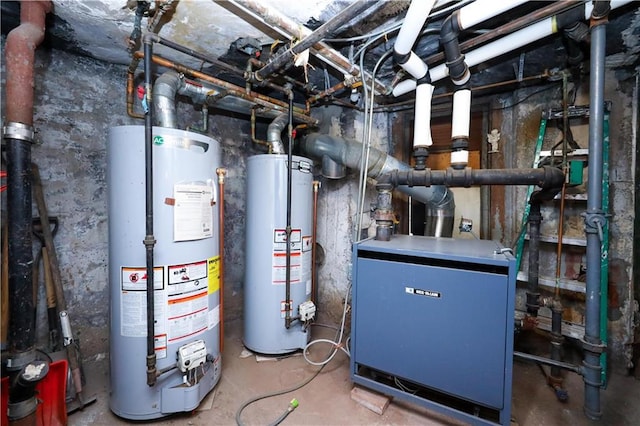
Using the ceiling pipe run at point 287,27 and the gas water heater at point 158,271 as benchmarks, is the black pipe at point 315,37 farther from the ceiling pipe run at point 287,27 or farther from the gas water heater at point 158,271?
the gas water heater at point 158,271

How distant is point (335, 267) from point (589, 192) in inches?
65.8

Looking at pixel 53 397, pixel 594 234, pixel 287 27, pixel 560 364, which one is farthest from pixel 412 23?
pixel 53 397

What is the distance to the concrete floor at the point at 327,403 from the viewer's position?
50.4 inches

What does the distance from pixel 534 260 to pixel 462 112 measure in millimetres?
994

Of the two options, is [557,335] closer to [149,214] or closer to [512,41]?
[512,41]

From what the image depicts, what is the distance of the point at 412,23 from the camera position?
1.11 m

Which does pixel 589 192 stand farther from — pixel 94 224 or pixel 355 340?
pixel 94 224

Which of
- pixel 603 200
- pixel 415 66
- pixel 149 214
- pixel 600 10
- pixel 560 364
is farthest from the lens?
pixel 603 200

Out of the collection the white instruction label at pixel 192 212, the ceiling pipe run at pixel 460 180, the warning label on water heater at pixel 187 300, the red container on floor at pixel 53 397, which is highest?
the ceiling pipe run at pixel 460 180

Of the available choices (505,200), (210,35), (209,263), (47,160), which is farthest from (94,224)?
(505,200)

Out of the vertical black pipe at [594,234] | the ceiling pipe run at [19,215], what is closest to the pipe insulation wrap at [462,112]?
the vertical black pipe at [594,234]

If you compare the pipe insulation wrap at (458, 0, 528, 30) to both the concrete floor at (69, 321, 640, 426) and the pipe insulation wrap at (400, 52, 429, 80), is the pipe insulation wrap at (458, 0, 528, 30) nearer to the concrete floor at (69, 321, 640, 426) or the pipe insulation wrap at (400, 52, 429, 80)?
the pipe insulation wrap at (400, 52, 429, 80)

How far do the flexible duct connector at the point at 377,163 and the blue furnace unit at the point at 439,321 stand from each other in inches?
21.9

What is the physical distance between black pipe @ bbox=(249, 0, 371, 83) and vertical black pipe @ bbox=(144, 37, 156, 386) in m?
0.57
